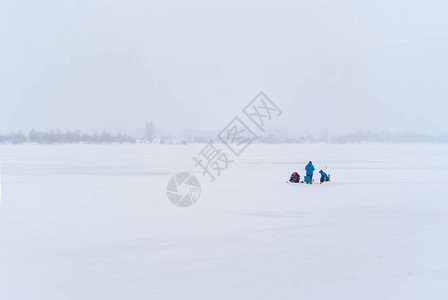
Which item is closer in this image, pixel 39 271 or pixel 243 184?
pixel 39 271

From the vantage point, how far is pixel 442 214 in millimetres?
8617

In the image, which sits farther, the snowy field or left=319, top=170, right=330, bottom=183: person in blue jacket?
left=319, top=170, right=330, bottom=183: person in blue jacket

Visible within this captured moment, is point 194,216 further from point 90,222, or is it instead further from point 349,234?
point 349,234

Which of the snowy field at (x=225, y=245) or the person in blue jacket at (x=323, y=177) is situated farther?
the person in blue jacket at (x=323, y=177)

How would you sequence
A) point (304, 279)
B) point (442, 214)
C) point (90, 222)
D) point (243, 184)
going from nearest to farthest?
1. point (304, 279)
2. point (90, 222)
3. point (442, 214)
4. point (243, 184)

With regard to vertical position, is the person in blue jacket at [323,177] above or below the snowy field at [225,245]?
above

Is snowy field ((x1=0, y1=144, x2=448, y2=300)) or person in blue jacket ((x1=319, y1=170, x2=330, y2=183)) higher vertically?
person in blue jacket ((x1=319, y1=170, x2=330, y2=183))

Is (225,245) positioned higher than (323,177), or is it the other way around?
(323,177)

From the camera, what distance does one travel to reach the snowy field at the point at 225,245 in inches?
183

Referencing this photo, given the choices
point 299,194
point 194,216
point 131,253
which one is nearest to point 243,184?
point 299,194

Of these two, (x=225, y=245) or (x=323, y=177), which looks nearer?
(x=225, y=245)

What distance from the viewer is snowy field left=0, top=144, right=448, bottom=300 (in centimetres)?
464

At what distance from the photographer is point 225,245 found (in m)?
6.22

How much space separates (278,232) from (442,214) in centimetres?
342
